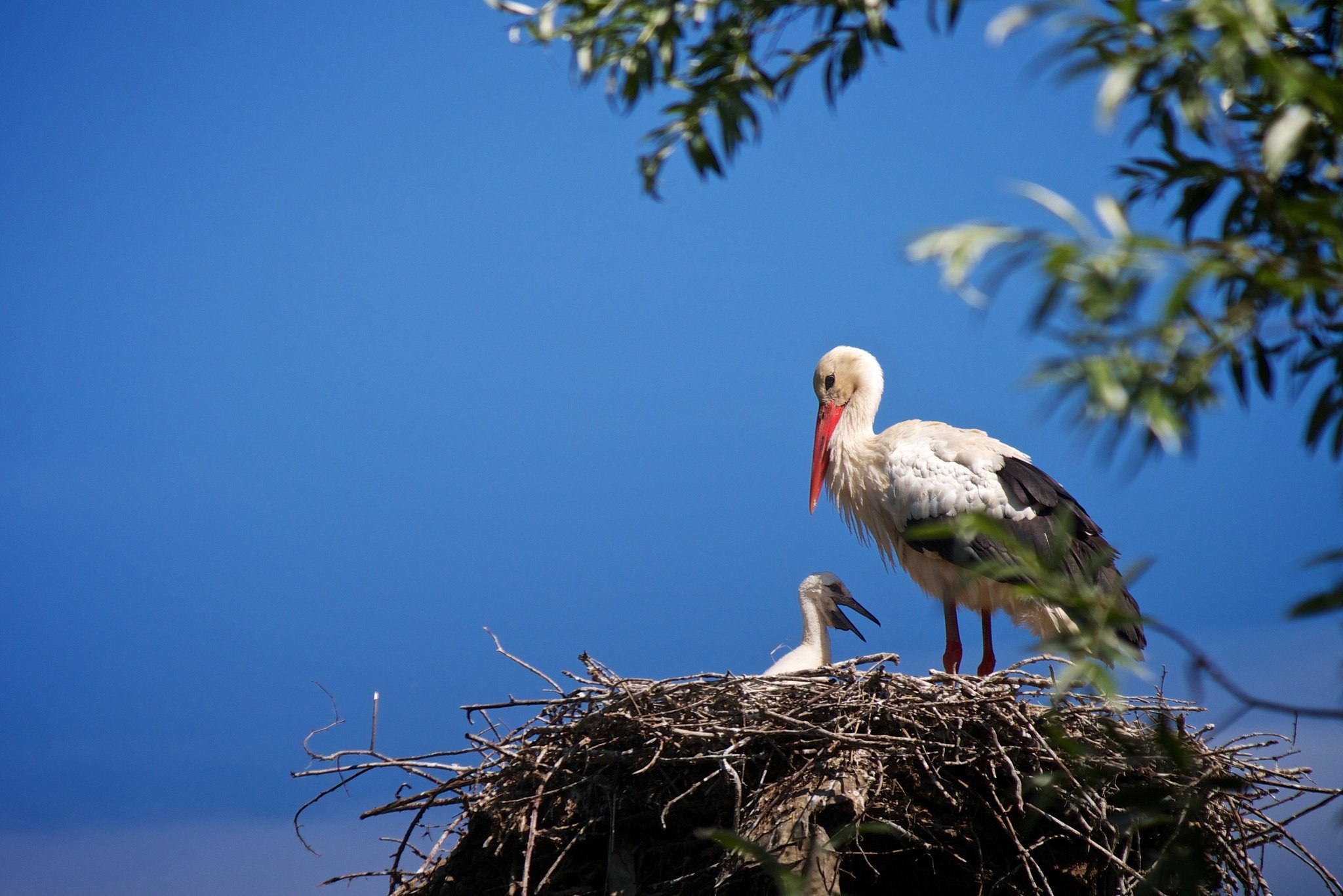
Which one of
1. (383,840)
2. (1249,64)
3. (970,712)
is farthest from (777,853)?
(1249,64)

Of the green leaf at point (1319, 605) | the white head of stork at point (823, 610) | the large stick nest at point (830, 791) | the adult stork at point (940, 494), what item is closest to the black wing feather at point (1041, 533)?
the adult stork at point (940, 494)

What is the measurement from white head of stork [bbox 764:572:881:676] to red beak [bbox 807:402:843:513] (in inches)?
37.8

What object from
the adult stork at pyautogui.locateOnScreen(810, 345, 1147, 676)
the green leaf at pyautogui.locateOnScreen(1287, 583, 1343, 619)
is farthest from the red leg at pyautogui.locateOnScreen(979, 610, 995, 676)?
the green leaf at pyautogui.locateOnScreen(1287, 583, 1343, 619)

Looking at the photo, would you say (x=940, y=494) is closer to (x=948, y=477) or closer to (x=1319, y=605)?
(x=948, y=477)

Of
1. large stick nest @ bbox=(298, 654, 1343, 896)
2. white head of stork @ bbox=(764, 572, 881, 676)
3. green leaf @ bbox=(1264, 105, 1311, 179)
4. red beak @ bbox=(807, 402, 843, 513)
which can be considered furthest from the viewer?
red beak @ bbox=(807, 402, 843, 513)

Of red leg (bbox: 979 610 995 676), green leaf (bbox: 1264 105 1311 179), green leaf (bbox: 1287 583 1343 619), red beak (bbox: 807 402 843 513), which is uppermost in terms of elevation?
red beak (bbox: 807 402 843 513)

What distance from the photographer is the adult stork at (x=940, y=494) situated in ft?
17.3

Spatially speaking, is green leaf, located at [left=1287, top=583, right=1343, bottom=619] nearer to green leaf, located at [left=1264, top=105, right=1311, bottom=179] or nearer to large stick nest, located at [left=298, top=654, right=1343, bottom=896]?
green leaf, located at [left=1264, top=105, right=1311, bottom=179]

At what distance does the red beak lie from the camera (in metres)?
6.15

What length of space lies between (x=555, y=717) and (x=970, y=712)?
1411 millimetres

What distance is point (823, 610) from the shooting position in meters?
5.20

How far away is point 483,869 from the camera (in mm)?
3924

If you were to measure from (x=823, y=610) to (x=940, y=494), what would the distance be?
843 millimetres

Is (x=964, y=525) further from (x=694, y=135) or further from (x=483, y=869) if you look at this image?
(x=483, y=869)
